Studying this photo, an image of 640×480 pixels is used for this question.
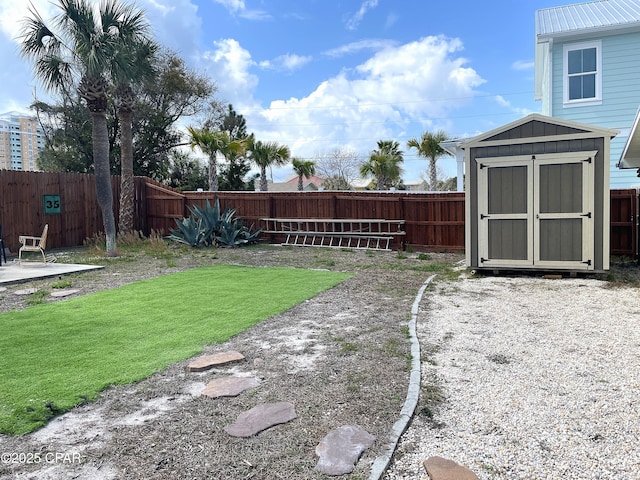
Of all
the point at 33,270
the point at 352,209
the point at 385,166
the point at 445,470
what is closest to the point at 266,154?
the point at 385,166

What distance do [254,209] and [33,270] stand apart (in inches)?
250

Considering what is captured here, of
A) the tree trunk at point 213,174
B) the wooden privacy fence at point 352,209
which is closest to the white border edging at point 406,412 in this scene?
the wooden privacy fence at point 352,209

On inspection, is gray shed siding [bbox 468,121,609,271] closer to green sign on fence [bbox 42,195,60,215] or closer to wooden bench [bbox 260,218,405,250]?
wooden bench [bbox 260,218,405,250]

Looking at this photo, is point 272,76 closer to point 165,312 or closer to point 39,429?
point 165,312

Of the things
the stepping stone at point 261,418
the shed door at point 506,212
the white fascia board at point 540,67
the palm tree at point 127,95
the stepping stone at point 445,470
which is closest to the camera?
the stepping stone at point 445,470

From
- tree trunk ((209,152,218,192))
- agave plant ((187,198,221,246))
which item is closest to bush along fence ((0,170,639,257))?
agave plant ((187,198,221,246))

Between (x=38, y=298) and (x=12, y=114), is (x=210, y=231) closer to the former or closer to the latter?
(x=38, y=298)

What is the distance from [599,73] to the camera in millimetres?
12078

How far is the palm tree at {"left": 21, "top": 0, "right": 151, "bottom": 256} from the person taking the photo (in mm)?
9586

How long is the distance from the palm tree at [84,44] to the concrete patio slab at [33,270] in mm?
2537

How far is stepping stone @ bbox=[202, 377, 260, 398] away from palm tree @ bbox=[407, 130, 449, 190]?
17.7 metres

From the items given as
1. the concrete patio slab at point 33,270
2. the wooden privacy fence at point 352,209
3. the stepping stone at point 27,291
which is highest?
the wooden privacy fence at point 352,209

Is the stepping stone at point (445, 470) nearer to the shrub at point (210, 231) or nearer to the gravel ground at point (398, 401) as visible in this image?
the gravel ground at point (398, 401)

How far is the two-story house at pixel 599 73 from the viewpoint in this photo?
11828mm
